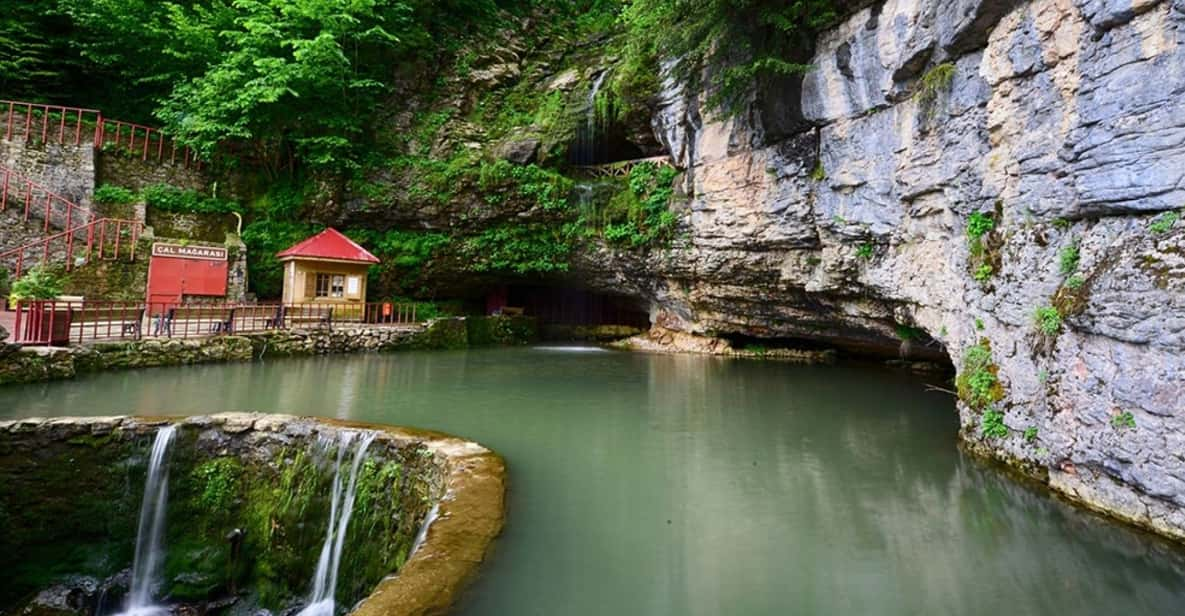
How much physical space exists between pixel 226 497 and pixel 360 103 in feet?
53.2

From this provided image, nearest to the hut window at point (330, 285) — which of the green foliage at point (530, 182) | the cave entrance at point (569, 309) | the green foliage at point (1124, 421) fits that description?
the green foliage at point (530, 182)

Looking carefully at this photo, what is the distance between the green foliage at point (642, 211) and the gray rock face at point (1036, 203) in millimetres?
5163

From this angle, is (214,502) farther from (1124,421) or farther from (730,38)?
(730,38)

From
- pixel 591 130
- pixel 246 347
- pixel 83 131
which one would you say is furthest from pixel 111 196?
pixel 591 130

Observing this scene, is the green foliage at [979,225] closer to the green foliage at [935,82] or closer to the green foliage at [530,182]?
the green foliage at [935,82]

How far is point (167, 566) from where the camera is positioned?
5203mm

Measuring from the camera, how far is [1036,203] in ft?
18.5

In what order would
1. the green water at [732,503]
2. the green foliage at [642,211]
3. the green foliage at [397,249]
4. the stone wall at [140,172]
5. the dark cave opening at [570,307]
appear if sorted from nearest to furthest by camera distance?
the green water at [732,503], the green foliage at [642,211], the stone wall at [140,172], the green foliage at [397,249], the dark cave opening at [570,307]

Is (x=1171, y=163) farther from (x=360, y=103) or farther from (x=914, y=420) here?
(x=360, y=103)

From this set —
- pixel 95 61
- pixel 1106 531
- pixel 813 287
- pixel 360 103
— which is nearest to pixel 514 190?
pixel 360 103

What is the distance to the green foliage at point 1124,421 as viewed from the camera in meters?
4.35

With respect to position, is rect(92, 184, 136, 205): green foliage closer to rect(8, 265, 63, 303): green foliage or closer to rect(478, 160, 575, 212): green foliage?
rect(8, 265, 63, 303): green foliage

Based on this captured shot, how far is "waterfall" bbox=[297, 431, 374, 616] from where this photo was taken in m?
4.45

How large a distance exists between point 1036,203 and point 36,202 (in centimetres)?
2269
